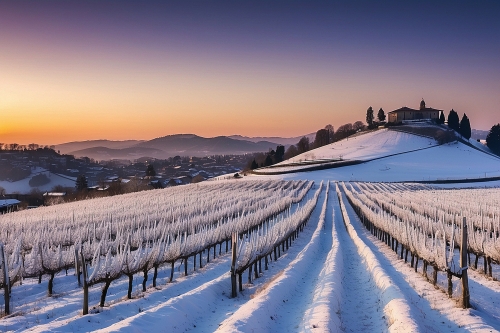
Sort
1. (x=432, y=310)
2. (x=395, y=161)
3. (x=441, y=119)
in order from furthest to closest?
(x=441, y=119)
(x=395, y=161)
(x=432, y=310)

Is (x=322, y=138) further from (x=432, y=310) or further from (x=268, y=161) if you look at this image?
(x=432, y=310)

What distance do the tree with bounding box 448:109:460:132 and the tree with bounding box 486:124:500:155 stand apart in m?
9.41

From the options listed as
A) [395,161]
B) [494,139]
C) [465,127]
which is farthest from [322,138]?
[494,139]

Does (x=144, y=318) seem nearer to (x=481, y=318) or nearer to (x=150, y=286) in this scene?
(x=150, y=286)

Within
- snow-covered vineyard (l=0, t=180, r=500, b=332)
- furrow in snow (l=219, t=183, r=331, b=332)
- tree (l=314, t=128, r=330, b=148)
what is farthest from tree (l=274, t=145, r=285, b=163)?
furrow in snow (l=219, t=183, r=331, b=332)

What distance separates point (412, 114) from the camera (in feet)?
415

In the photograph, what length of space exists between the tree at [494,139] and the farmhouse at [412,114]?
17.0m

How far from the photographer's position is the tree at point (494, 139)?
11050 cm

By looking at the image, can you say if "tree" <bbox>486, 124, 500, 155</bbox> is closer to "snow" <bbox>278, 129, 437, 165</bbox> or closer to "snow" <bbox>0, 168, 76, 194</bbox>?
"snow" <bbox>278, 129, 437, 165</bbox>

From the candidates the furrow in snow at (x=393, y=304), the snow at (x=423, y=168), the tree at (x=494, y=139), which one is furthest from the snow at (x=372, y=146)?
the furrow in snow at (x=393, y=304)

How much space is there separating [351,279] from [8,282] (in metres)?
11.8

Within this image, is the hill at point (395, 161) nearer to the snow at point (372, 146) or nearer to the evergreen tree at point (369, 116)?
the snow at point (372, 146)

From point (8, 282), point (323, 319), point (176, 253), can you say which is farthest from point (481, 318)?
point (8, 282)

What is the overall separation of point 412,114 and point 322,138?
105 ft
